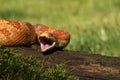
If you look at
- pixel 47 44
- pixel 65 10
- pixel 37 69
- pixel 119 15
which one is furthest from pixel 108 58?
pixel 65 10

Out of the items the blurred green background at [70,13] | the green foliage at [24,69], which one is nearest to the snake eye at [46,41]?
the green foliage at [24,69]

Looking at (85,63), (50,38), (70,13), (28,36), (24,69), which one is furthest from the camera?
(70,13)

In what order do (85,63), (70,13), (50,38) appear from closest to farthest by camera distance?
(85,63), (50,38), (70,13)

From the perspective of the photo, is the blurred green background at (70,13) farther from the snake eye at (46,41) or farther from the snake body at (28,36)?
the snake eye at (46,41)

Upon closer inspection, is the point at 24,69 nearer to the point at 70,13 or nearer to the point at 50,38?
the point at 50,38

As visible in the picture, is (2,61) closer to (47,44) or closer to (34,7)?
(47,44)

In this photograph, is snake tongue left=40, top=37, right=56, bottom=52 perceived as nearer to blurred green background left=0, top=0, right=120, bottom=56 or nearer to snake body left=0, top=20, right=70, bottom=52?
snake body left=0, top=20, right=70, bottom=52

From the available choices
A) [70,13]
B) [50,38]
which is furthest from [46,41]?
[70,13]
